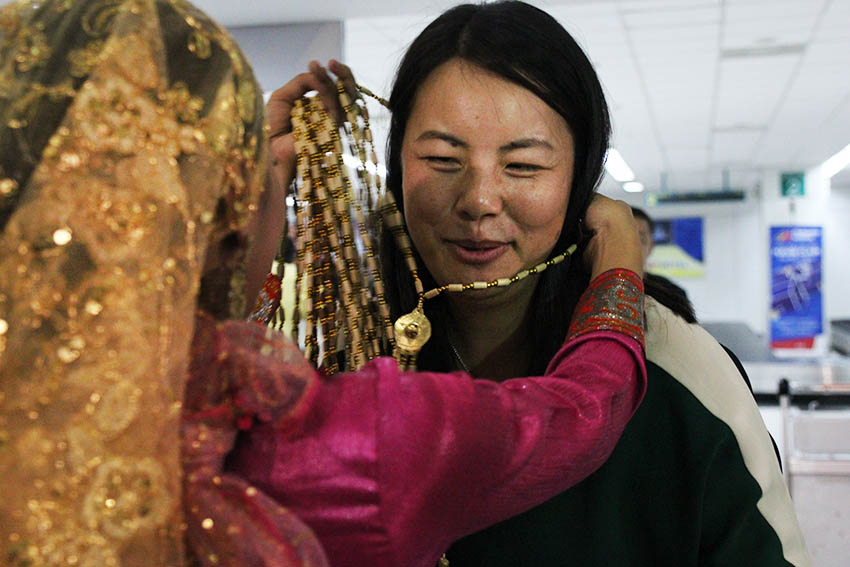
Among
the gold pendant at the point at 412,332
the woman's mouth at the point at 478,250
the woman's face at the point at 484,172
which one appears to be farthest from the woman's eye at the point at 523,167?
the gold pendant at the point at 412,332

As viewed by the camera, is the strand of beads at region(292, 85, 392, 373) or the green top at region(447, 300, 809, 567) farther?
the strand of beads at region(292, 85, 392, 373)

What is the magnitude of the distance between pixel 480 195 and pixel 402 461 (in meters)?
0.52

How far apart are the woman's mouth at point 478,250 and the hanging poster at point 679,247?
55.3 feet

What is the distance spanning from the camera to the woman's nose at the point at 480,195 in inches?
45.9

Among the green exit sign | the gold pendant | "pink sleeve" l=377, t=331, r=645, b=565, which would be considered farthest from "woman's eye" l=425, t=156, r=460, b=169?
the green exit sign

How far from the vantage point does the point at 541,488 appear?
2.88 ft

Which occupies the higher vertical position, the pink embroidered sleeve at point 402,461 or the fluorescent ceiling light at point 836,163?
the fluorescent ceiling light at point 836,163

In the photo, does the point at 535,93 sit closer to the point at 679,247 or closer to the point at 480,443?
the point at 480,443

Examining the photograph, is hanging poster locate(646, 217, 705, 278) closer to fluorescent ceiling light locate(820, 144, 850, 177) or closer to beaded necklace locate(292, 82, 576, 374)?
fluorescent ceiling light locate(820, 144, 850, 177)

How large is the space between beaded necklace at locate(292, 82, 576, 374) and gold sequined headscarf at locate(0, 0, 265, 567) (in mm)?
528

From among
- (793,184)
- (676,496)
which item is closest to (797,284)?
(793,184)

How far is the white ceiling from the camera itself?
168 inches

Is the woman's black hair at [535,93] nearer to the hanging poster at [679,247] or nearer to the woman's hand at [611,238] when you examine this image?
the woman's hand at [611,238]

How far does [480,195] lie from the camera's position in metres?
1.17
